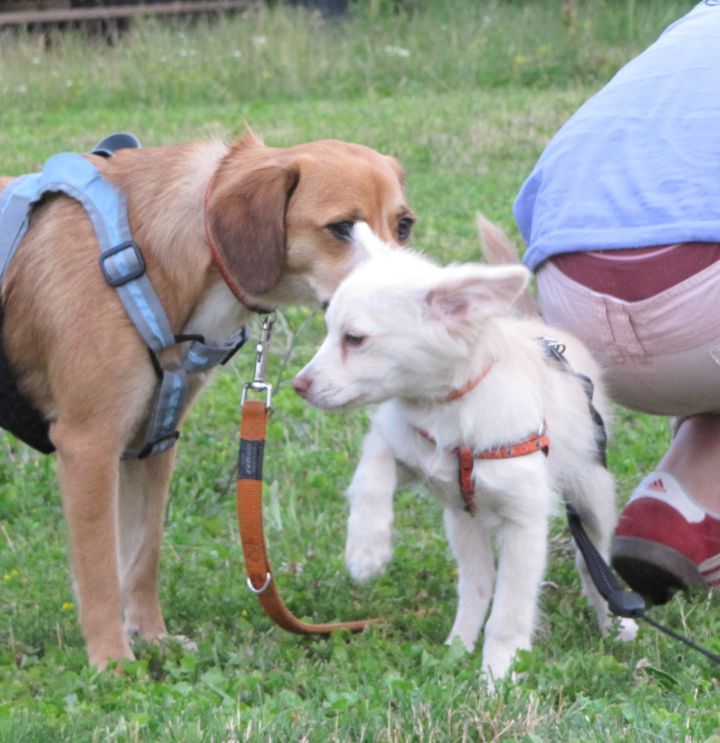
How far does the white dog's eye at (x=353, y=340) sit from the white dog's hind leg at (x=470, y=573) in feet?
2.18

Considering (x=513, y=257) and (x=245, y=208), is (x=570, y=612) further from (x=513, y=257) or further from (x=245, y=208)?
(x=245, y=208)

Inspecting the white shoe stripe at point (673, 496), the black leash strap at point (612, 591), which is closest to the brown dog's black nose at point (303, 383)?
the black leash strap at point (612, 591)

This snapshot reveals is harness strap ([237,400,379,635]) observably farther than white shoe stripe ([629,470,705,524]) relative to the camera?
No

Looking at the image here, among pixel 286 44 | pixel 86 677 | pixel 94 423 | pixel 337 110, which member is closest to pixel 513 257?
→ pixel 94 423

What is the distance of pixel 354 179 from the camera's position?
4.12 m

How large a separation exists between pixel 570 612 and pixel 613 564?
24cm

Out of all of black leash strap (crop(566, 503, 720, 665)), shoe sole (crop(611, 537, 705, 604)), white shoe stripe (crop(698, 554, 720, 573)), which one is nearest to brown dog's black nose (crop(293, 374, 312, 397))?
black leash strap (crop(566, 503, 720, 665))

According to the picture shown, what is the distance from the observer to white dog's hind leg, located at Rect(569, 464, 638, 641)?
4125mm

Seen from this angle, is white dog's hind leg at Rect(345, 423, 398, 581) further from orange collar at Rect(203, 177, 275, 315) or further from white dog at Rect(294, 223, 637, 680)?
orange collar at Rect(203, 177, 275, 315)

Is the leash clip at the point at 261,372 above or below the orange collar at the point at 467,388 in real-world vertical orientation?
below

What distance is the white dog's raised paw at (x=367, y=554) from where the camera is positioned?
3.59m

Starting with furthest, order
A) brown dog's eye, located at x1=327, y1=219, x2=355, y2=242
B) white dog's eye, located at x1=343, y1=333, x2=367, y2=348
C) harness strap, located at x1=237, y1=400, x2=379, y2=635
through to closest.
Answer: brown dog's eye, located at x1=327, y1=219, x2=355, y2=242
harness strap, located at x1=237, y1=400, x2=379, y2=635
white dog's eye, located at x1=343, y1=333, x2=367, y2=348

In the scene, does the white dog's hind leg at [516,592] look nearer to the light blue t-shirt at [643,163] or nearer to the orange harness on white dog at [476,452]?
the orange harness on white dog at [476,452]

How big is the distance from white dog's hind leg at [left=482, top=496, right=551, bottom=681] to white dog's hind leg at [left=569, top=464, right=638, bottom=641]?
1.36ft
